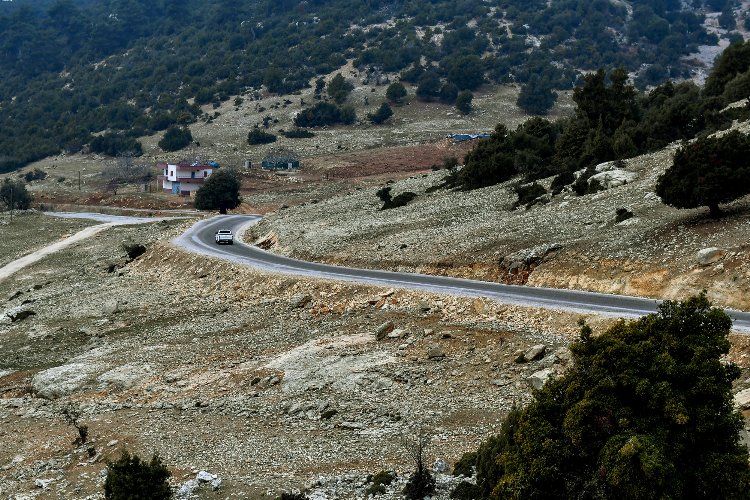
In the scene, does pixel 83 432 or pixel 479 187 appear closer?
pixel 83 432

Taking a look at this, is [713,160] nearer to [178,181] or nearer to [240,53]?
[178,181]

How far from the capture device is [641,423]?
14812mm

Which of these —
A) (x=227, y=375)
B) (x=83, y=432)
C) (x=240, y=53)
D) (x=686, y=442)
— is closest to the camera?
(x=686, y=442)

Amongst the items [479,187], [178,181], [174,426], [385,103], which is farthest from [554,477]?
[385,103]

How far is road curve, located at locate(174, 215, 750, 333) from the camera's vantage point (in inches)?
1143

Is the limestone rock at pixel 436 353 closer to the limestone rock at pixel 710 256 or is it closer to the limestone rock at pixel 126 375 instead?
the limestone rock at pixel 710 256

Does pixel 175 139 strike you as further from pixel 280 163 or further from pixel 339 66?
pixel 339 66

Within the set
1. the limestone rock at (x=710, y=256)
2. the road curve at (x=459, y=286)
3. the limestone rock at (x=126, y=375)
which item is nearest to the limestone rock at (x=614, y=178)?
the road curve at (x=459, y=286)

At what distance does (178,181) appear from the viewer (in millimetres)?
112000

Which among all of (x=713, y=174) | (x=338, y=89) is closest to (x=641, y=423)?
(x=713, y=174)

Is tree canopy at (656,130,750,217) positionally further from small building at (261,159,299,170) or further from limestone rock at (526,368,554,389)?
small building at (261,159,299,170)

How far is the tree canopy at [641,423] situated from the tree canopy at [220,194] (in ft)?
267

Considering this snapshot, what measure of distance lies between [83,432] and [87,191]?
102046mm

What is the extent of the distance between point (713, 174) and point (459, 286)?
1137 centimetres
